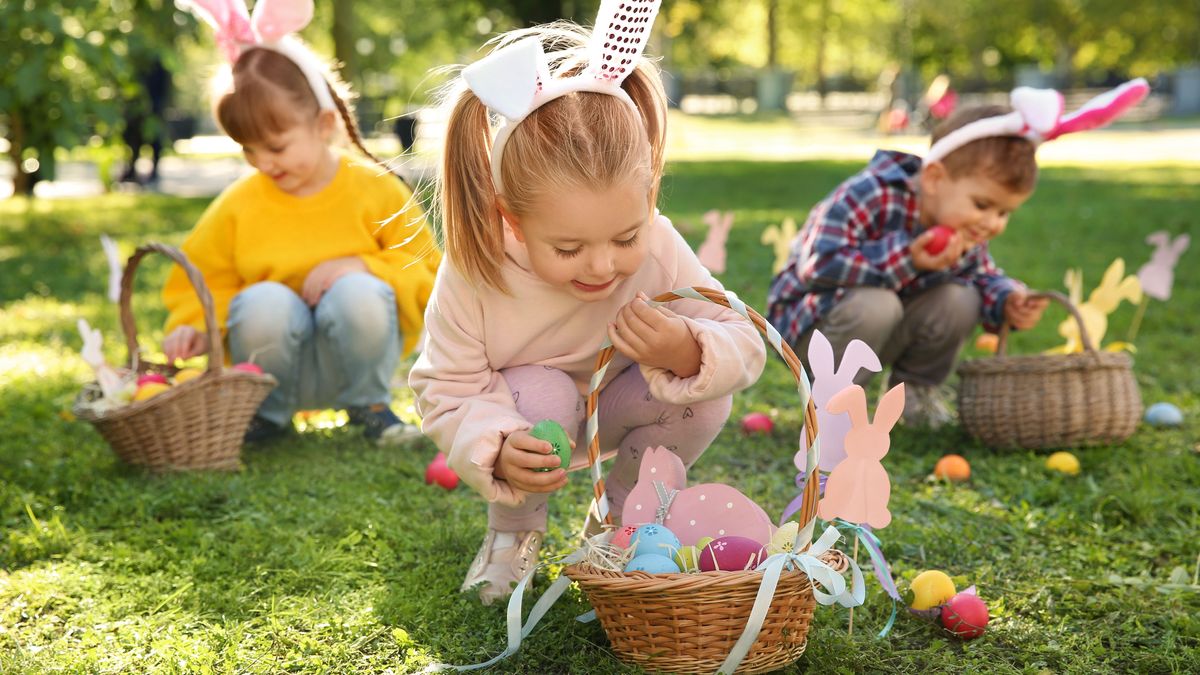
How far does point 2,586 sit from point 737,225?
20.2ft

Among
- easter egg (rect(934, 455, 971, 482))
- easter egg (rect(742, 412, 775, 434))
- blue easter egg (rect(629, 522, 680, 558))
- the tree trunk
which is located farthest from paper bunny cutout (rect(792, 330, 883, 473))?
the tree trunk

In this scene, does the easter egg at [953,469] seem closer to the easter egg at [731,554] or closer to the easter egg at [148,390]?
the easter egg at [731,554]

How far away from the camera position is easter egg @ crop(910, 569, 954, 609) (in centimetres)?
218

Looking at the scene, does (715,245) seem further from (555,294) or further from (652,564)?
(652,564)

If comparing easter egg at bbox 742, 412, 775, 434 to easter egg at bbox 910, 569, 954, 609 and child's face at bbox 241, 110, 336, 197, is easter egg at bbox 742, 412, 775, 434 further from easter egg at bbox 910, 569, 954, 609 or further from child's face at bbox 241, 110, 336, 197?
child's face at bbox 241, 110, 336, 197

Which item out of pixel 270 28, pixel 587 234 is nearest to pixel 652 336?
pixel 587 234

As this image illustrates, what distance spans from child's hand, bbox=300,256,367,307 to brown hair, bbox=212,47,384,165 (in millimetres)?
358

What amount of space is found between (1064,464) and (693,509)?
4.69ft

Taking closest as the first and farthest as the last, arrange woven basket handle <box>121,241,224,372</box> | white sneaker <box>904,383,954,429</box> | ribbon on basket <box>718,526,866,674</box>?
ribbon on basket <box>718,526,866,674</box> → woven basket handle <box>121,241,224,372</box> → white sneaker <box>904,383,954,429</box>

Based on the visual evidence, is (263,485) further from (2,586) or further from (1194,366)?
(1194,366)

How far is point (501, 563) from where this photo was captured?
2328mm

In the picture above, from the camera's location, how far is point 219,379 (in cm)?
296

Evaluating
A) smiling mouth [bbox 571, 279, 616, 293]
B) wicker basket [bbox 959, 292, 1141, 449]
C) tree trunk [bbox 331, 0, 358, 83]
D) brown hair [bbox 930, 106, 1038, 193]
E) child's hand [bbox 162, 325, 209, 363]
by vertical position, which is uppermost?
tree trunk [bbox 331, 0, 358, 83]

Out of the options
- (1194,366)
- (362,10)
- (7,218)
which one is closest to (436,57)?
(362,10)
